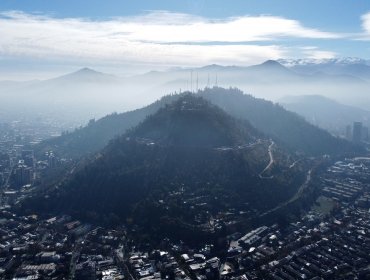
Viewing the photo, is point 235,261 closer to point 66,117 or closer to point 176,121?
point 176,121

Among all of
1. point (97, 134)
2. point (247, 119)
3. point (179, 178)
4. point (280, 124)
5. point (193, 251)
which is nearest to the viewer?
point (193, 251)

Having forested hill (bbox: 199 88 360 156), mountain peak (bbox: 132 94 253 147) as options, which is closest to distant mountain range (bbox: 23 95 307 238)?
mountain peak (bbox: 132 94 253 147)

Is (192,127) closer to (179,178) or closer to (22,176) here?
(179,178)

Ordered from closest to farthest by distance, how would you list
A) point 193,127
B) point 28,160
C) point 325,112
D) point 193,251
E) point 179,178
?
1. point 193,251
2. point 179,178
3. point 193,127
4. point 28,160
5. point 325,112

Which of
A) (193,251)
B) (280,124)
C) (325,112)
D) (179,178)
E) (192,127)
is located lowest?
(325,112)

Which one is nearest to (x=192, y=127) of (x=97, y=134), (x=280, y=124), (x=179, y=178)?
(x=179, y=178)

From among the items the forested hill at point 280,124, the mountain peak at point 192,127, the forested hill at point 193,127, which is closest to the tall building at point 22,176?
the forested hill at point 193,127

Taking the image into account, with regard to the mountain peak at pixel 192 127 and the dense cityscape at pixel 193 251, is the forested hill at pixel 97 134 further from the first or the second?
the dense cityscape at pixel 193 251

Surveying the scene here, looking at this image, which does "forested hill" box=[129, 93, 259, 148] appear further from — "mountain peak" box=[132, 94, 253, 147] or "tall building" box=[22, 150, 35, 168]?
"tall building" box=[22, 150, 35, 168]

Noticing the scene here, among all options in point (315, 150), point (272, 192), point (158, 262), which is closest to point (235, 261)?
point (158, 262)
